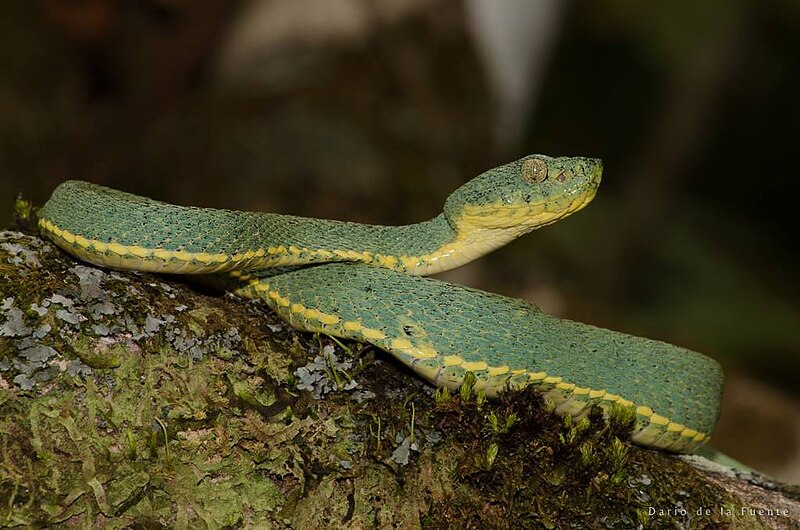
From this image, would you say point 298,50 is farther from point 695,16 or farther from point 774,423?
point 695,16

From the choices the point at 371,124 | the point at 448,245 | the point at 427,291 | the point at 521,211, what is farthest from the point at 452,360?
the point at 371,124

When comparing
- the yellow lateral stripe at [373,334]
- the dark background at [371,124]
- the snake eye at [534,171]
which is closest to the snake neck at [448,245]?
the snake eye at [534,171]

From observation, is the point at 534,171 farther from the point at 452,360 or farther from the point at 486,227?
the point at 452,360

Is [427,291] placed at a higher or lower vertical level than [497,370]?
higher

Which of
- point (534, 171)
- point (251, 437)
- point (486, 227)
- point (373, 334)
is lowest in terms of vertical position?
point (251, 437)

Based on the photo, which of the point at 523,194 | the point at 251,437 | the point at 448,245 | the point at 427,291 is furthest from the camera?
the point at 448,245

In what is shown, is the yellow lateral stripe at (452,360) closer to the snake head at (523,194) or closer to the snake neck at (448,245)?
the snake neck at (448,245)

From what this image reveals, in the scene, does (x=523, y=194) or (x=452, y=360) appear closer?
(x=452, y=360)

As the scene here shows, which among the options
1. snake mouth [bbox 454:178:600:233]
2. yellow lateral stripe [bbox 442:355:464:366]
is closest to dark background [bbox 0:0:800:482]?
snake mouth [bbox 454:178:600:233]
